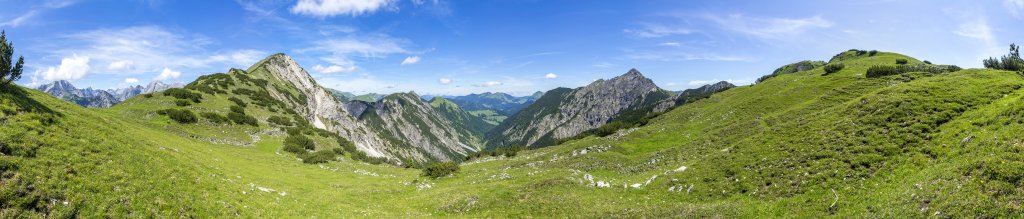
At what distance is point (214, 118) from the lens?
6391cm

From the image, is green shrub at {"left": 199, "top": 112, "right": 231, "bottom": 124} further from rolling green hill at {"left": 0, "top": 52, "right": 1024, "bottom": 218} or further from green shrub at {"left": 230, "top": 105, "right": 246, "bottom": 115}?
rolling green hill at {"left": 0, "top": 52, "right": 1024, "bottom": 218}

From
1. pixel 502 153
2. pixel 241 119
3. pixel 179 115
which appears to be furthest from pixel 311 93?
pixel 502 153

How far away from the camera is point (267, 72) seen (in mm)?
146875

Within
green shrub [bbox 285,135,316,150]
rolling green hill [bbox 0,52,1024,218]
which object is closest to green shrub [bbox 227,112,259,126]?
green shrub [bbox 285,135,316,150]

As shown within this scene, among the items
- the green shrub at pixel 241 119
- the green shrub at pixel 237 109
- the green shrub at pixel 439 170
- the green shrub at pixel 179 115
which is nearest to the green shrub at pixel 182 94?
the green shrub at pixel 237 109

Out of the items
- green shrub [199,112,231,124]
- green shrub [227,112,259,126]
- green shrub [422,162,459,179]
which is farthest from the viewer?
green shrub [227,112,259,126]

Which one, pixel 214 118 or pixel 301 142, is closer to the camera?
pixel 214 118

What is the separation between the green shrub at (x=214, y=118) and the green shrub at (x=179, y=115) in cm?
238

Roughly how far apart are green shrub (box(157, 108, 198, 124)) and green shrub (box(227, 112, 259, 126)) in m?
6.69

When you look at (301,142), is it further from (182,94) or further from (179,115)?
(182,94)

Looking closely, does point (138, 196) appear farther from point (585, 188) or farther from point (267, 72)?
point (267, 72)

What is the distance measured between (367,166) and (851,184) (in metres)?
49.5

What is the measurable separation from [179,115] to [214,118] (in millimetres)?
4690

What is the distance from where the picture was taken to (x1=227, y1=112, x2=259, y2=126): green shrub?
222 feet
